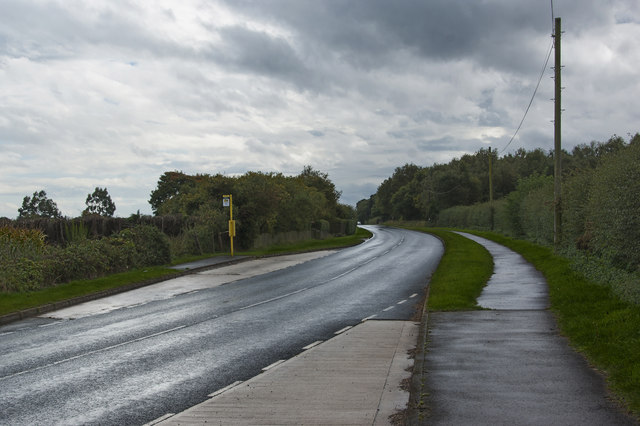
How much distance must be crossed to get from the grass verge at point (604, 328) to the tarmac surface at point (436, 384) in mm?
202

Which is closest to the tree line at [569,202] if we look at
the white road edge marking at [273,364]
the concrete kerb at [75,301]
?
the white road edge marking at [273,364]

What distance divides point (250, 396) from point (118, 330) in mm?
6532

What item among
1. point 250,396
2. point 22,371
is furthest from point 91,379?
point 250,396

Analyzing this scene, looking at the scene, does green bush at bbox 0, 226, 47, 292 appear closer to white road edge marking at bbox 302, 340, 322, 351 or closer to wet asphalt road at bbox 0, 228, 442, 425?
wet asphalt road at bbox 0, 228, 442, 425

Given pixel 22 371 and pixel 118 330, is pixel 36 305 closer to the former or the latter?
pixel 118 330

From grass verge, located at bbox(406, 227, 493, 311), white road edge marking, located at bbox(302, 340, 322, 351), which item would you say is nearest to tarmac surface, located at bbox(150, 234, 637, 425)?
white road edge marking, located at bbox(302, 340, 322, 351)

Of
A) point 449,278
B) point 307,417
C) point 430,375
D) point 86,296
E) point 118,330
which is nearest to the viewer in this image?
point 307,417

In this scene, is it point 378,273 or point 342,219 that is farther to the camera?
point 342,219

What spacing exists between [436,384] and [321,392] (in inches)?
54.7

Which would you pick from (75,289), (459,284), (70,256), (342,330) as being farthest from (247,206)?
(342,330)

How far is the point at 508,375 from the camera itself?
24.5 ft

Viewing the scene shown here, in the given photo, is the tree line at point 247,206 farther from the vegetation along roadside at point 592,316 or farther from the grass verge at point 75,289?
the vegetation along roadside at point 592,316

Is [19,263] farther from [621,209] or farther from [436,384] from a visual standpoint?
[621,209]

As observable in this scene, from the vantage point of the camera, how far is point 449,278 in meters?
19.4
